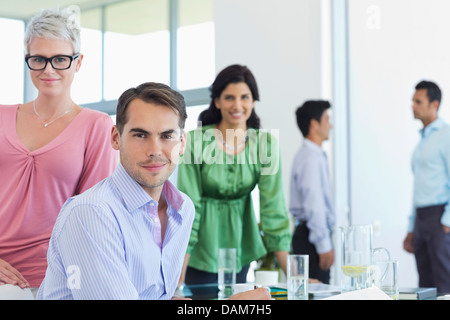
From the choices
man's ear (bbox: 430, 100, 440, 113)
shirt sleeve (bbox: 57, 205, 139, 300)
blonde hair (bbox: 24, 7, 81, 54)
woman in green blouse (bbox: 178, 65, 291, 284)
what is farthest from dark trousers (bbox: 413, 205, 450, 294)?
shirt sleeve (bbox: 57, 205, 139, 300)

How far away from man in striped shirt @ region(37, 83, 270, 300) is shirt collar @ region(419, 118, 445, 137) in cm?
279

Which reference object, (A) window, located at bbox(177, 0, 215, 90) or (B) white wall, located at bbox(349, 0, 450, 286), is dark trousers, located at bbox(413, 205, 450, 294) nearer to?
(B) white wall, located at bbox(349, 0, 450, 286)

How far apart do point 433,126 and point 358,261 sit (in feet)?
7.76

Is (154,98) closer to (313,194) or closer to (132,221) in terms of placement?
(132,221)

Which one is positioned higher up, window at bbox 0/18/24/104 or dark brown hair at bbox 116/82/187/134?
window at bbox 0/18/24/104

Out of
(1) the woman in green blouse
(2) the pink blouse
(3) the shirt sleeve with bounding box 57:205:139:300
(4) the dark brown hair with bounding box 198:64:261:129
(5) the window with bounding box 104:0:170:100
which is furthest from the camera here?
(1) the woman in green blouse

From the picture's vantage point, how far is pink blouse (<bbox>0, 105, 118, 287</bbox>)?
1.40 meters

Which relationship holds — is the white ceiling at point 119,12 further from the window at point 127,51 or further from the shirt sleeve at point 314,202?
the shirt sleeve at point 314,202

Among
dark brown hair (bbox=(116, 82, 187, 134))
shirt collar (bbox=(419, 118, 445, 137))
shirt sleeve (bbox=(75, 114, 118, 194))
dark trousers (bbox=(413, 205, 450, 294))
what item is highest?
shirt collar (bbox=(419, 118, 445, 137))

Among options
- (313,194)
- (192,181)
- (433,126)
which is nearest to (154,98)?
(192,181)

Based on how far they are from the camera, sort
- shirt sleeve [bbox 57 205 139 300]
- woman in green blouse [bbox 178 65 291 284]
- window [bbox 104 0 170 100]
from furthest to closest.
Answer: woman in green blouse [bbox 178 65 291 284] → window [bbox 104 0 170 100] → shirt sleeve [bbox 57 205 139 300]

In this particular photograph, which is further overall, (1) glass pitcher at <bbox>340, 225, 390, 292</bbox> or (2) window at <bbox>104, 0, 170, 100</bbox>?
(2) window at <bbox>104, 0, 170, 100</bbox>
